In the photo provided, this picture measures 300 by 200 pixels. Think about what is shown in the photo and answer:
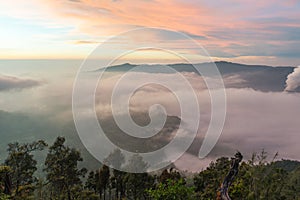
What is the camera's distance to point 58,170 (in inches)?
1344

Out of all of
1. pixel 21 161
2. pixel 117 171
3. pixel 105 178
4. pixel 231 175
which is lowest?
pixel 105 178

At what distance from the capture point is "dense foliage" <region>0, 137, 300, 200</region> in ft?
92.4

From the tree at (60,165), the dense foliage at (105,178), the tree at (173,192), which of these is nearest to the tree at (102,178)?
the dense foliage at (105,178)

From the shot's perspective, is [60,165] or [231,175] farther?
[60,165]

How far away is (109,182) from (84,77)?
24.0m

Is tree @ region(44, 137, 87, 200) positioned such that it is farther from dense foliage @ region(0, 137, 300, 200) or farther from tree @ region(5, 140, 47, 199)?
tree @ region(5, 140, 47, 199)

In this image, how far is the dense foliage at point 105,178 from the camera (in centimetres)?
2817

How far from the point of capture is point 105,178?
119 ft

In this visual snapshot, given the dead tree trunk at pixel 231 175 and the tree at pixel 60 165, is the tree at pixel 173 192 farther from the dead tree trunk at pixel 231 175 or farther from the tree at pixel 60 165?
the tree at pixel 60 165

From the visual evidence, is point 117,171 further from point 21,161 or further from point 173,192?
point 173,192

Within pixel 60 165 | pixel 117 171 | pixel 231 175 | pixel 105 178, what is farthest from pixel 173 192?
pixel 117 171

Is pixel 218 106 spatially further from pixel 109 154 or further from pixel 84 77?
pixel 109 154

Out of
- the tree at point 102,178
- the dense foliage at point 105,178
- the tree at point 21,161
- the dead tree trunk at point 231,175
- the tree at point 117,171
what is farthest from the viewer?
the tree at point 117,171

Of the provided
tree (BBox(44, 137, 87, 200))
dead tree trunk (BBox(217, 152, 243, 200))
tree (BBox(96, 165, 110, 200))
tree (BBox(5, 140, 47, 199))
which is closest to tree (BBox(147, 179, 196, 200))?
dead tree trunk (BBox(217, 152, 243, 200))
